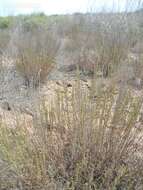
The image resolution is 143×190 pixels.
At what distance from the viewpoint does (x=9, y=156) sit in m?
2.54

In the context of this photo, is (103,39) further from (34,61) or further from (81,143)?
(81,143)

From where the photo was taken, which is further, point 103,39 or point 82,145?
point 103,39

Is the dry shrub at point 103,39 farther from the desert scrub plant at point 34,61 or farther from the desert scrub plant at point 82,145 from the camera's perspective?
the desert scrub plant at point 82,145

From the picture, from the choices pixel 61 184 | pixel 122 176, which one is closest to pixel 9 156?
pixel 61 184

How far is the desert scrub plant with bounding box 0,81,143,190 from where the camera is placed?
8.48 feet

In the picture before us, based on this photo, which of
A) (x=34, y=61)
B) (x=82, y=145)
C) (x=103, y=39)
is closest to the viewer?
(x=82, y=145)

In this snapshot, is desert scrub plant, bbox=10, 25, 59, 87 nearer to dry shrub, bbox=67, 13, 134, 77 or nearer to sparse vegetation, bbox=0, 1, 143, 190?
dry shrub, bbox=67, 13, 134, 77

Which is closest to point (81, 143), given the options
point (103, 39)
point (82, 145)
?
point (82, 145)

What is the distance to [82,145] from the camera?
2703 millimetres

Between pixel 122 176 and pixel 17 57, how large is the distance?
3969 millimetres

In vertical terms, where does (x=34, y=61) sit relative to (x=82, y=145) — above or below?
below

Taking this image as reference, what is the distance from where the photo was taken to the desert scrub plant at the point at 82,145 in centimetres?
259

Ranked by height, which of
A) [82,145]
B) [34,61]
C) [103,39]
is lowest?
[34,61]

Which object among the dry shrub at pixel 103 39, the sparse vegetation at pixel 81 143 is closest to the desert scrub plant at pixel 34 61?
the dry shrub at pixel 103 39
